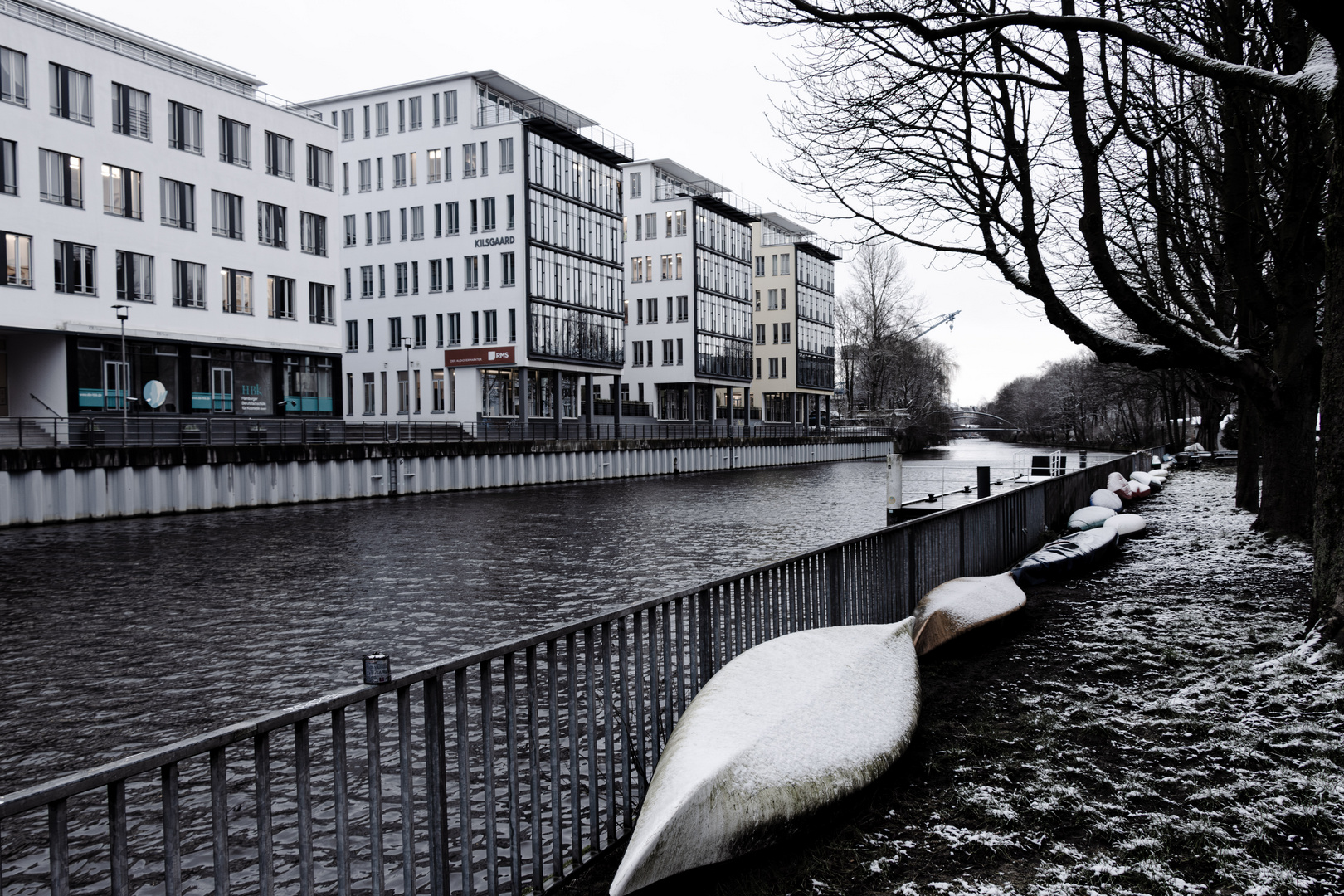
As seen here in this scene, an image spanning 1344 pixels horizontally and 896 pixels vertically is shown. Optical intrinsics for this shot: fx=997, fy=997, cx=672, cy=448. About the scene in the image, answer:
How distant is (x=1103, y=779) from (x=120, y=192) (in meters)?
44.1

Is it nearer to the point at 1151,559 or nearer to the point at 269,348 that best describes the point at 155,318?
the point at 269,348

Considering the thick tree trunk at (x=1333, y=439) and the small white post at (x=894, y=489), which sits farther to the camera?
the small white post at (x=894, y=489)

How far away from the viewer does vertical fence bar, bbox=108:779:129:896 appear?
8.08 ft

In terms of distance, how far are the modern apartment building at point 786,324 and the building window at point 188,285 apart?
59.8m

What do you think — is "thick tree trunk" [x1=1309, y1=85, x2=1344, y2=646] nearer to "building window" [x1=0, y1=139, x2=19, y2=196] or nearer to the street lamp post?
the street lamp post

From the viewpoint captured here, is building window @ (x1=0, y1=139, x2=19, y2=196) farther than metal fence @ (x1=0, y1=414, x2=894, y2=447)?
Yes

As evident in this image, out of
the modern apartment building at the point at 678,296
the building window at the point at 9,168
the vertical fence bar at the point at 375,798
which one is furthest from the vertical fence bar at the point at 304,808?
the modern apartment building at the point at 678,296

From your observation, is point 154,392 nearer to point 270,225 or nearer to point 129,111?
point 129,111

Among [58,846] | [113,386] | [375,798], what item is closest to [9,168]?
[113,386]

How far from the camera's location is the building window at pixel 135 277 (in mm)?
40031

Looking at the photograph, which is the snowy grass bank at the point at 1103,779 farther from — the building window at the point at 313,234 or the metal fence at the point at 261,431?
the building window at the point at 313,234

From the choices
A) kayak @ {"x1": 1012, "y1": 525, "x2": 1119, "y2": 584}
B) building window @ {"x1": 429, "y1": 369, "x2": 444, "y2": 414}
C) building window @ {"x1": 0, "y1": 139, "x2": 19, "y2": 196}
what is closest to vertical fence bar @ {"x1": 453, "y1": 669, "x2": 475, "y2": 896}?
kayak @ {"x1": 1012, "y1": 525, "x2": 1119, "y2": 584}

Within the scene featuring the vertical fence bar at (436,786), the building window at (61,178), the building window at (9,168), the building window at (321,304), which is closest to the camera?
the vertical fence bar at (436,786)

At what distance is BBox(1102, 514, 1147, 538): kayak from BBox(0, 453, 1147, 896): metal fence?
9.98m
